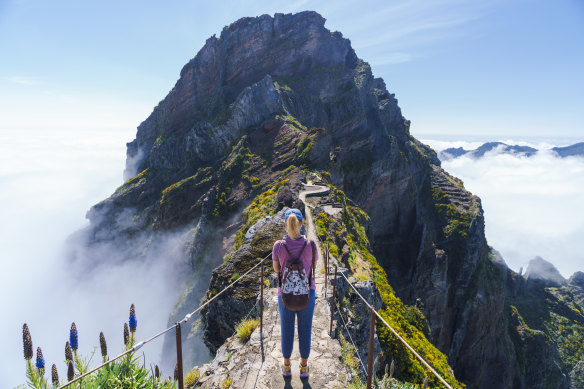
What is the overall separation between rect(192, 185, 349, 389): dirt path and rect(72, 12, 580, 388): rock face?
84.3 feet

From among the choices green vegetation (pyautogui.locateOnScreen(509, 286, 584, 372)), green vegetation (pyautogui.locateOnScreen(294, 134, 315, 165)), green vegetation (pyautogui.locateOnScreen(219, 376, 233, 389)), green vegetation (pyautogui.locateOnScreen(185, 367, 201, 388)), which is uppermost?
green vegetation (pyautogui.locateOnScreen(294, 134, 315, 165))

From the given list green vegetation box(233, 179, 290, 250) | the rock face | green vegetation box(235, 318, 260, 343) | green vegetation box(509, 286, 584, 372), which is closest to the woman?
green vegetation box(235, 318, 260, 343)

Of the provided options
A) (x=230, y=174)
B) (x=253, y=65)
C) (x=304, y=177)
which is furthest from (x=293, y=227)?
(x=253, y=65)

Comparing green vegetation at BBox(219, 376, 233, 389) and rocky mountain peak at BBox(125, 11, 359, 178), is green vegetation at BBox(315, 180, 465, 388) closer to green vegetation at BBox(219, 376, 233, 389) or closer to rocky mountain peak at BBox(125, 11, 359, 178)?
green vegetation at BBox(219, 376, 233, 389)

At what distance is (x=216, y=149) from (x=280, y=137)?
53.6 ft

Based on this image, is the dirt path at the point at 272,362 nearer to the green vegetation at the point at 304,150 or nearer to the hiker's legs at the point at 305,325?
the hiker's legs at the point at 305,325

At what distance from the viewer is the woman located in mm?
4852

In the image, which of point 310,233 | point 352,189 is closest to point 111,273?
point 352,189

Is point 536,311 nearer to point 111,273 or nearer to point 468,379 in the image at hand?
point 468,379

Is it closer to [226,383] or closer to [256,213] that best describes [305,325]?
[226,383]

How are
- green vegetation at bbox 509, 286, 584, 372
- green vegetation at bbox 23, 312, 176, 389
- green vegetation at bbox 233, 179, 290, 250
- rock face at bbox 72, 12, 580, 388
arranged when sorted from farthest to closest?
green vegetation at bbox 509, 286, 584, 372 < rock face at bbox 72, 12, 580, 388 < green vegetation at bbox 233, 179, 290, 250 < green vegetation at bbox 23, 312, 176, 389

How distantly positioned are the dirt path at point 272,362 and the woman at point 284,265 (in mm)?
342

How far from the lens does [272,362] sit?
6.04 m

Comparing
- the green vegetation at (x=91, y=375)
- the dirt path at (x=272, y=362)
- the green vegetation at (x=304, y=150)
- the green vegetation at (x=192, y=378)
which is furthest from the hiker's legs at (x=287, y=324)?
the green vegetation at (x=304, y=150)
